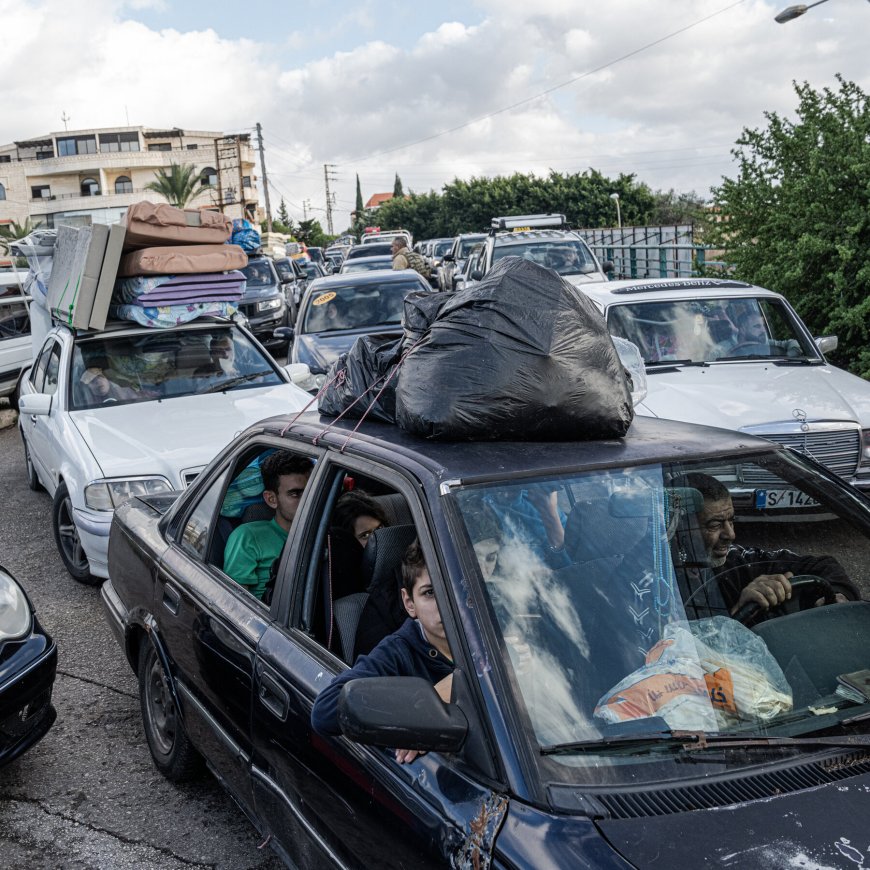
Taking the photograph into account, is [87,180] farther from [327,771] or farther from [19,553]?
[327,771]

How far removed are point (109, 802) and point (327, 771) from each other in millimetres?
1832

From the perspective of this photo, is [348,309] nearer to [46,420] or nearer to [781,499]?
[46,420]

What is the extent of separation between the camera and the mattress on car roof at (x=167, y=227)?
7219mm

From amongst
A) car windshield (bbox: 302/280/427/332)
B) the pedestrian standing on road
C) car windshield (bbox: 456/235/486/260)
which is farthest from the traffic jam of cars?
car windshield (bbox: 456/235/486/260)

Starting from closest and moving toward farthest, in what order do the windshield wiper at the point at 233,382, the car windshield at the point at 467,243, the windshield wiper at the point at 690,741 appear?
the windshield wiper at the point at 690,741, the windshield wiper at the point at 233,382, the car windshield at the point at 467,243

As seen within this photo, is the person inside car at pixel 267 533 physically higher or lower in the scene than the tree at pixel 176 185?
lower

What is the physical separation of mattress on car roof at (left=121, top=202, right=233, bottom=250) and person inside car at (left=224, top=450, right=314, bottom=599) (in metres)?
4.11

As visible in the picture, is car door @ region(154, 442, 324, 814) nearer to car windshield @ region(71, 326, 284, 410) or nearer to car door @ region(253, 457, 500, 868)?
car door @ region(253, 457, 500, 868)

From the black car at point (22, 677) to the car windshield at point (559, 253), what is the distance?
10954 millimetres

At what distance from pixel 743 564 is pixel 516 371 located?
824 millimetres

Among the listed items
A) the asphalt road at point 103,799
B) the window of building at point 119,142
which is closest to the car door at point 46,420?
the asphalt road at point 103,799

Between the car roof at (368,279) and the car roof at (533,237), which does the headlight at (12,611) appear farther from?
the car roof at (533,237)

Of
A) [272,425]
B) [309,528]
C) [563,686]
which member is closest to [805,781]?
[563,686]

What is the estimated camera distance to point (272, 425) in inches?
136
